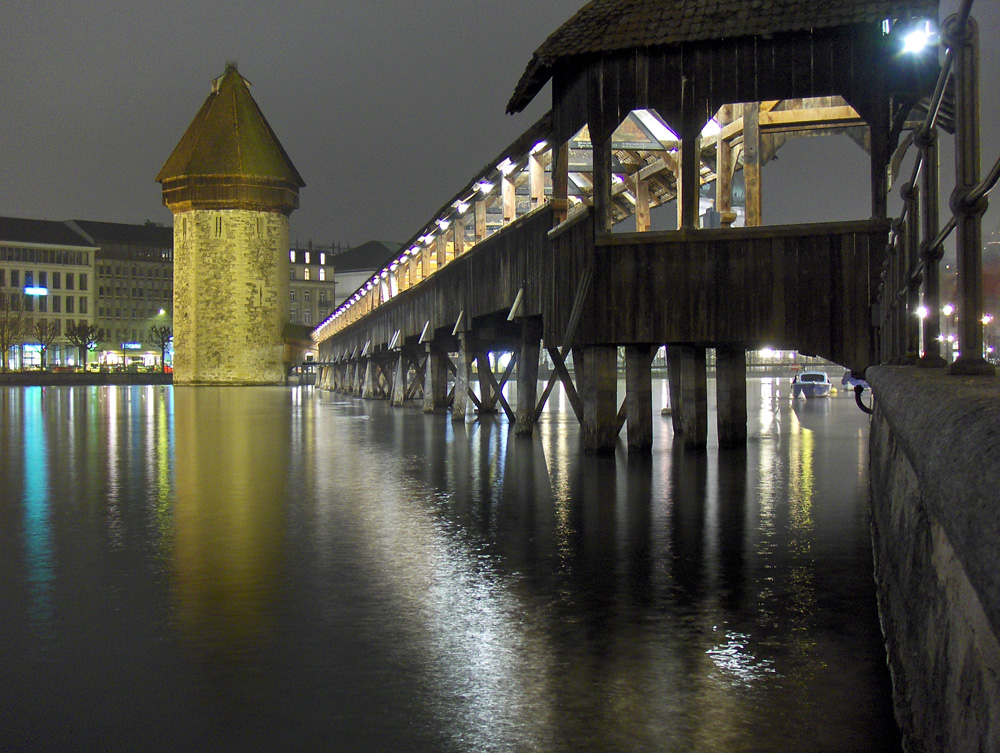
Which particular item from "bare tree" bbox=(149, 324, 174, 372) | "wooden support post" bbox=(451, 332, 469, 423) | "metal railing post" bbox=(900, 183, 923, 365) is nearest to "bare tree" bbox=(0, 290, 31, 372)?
Answer: "bare tree" bbox=(149, 324, 174, 372)

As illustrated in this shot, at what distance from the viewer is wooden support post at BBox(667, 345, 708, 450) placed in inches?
633

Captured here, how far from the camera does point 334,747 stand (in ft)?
14.0

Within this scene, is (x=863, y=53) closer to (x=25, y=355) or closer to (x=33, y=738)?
(x=33, y=738)

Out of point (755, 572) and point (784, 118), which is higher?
point (784, 118)

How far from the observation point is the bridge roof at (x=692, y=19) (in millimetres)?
13672

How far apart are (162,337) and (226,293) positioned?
40905 millimetres

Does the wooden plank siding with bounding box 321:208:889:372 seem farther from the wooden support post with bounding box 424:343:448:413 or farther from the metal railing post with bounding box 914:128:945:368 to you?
the wooden support post with bounding box 424:343:448:413

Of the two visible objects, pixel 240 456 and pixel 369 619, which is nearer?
pixel 369 619

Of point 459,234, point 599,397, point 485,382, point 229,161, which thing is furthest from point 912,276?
point 229,161

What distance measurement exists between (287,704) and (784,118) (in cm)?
1426

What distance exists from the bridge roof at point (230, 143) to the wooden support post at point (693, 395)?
60.6m

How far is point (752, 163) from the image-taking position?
54.1ft

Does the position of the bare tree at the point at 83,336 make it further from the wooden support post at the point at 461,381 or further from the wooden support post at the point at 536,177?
the wooden support post at the point at 536,177

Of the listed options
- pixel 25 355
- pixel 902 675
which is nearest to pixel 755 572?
pixel 902 675
